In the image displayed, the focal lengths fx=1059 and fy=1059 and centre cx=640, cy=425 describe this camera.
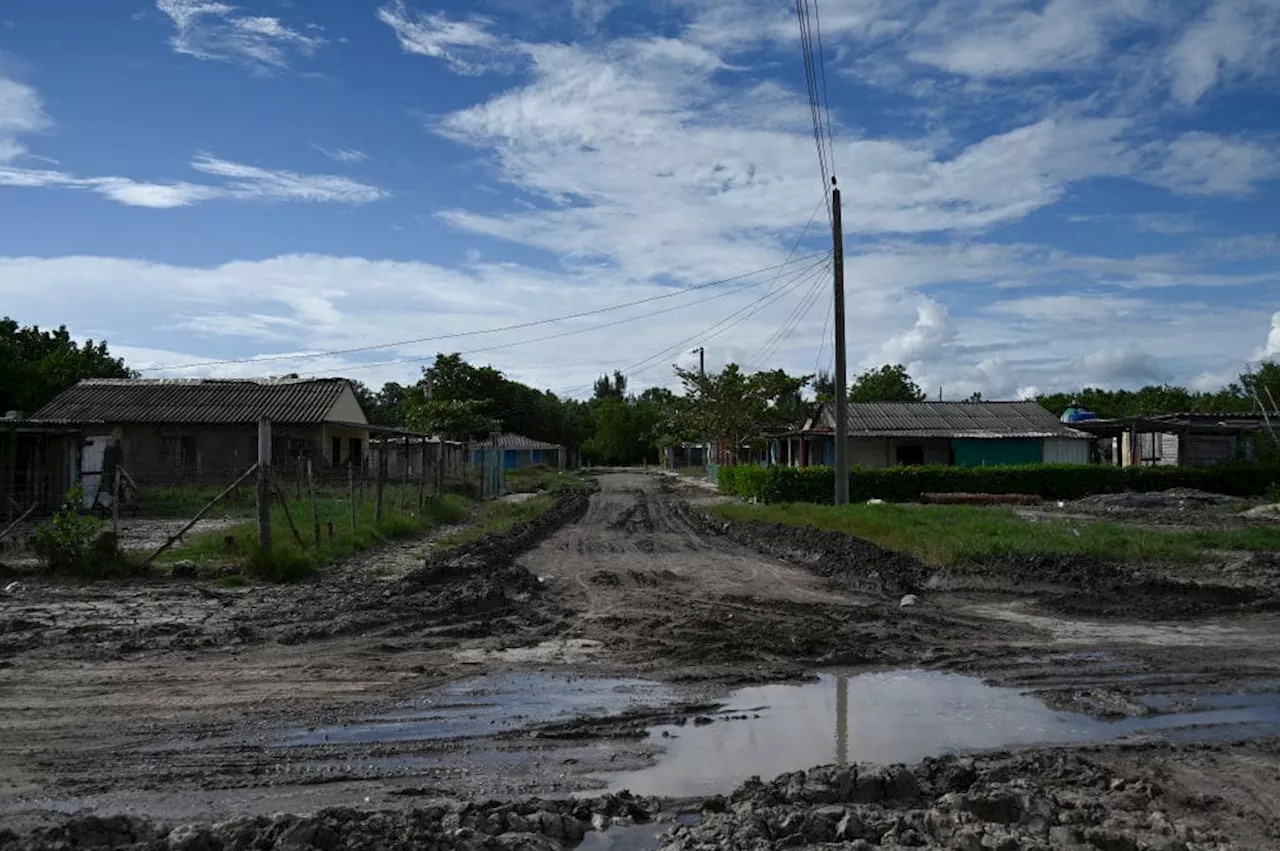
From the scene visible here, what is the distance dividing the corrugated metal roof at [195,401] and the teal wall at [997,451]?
27.0 metres

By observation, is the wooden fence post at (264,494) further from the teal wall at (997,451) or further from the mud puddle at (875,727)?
the teal wall at (997,451)

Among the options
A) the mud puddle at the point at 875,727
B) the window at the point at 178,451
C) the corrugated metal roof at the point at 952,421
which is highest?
the corrugated metal roof at the point at 952,421

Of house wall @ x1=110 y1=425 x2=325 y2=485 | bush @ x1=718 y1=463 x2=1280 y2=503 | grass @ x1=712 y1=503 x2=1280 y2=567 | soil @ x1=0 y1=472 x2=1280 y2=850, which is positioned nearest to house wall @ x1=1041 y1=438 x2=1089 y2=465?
bush @ x1=718 y1=463 x2=1280 y2=503

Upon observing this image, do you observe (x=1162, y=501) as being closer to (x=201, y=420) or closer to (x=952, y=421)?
(x=952, y=421)

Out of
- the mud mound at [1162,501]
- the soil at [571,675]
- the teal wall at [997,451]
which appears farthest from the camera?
the teal wall at [997,451]

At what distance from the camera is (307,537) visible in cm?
1948

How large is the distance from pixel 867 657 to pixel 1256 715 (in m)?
3.50

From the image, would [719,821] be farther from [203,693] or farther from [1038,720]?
[203,693]

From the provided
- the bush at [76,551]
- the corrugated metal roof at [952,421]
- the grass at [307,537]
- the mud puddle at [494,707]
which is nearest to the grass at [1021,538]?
the mud puddle at [494,707]

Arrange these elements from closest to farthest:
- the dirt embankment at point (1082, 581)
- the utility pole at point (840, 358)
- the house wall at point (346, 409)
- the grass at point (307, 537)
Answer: the dirt embankment at point (1082, 581), the grass at point (307, 537), the utility pole at point (840, 358), the house wall at point (346, 409)

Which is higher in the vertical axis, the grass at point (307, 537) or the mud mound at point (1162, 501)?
the mud mound at point (1162, 501)

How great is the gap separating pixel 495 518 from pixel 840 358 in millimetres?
10397

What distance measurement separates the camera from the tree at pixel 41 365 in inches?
1687

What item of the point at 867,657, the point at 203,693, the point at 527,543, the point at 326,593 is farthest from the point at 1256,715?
the point at 527,543
